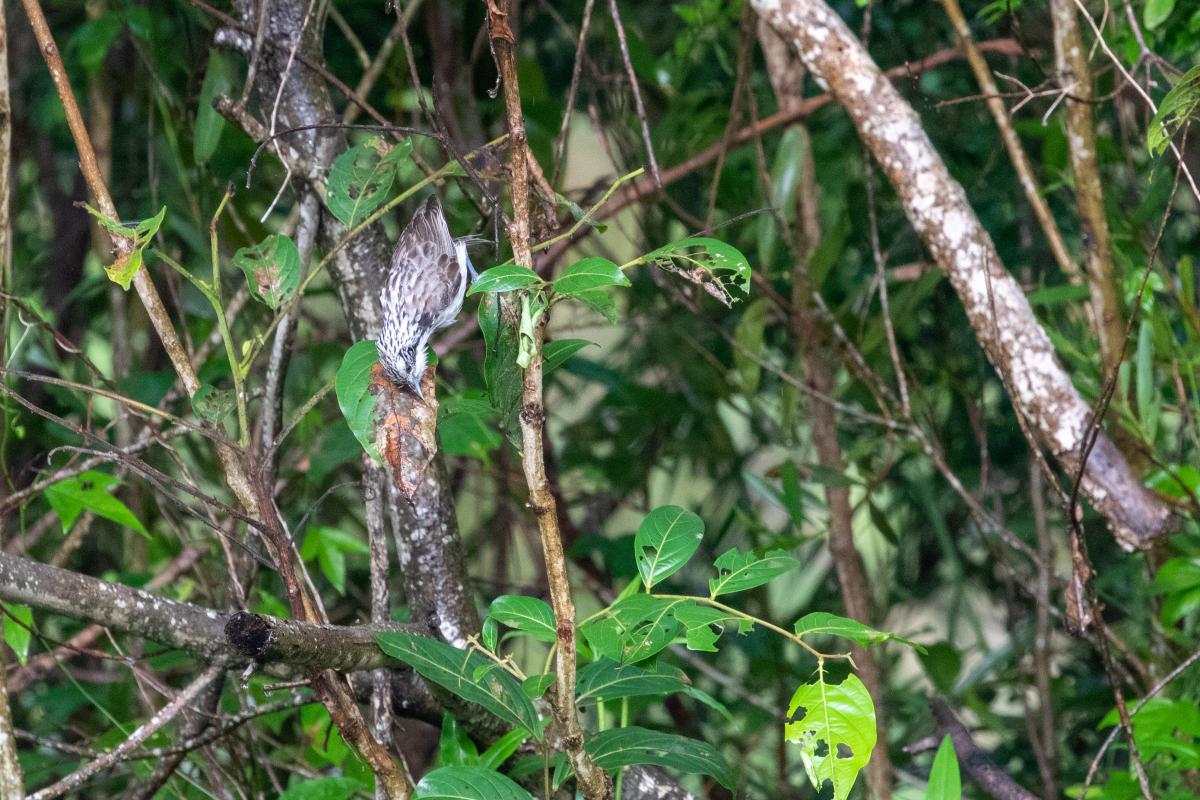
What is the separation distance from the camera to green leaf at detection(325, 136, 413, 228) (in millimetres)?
1436

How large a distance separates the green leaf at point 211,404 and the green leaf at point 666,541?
1.53 ft

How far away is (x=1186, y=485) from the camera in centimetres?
195

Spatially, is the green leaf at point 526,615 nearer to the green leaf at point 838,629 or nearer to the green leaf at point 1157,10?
the green leaf at point 838,629

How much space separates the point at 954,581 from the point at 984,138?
1.31 m

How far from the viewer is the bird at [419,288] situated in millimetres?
1675

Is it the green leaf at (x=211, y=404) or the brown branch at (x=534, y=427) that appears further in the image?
the green leaf at (x=211, y=404)

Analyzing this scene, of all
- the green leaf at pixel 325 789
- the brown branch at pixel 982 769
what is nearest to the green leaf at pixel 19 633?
the green leaf at pixel 325 789

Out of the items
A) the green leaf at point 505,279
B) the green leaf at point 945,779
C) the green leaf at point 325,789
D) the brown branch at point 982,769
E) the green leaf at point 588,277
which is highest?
the green leaf at point 505,279

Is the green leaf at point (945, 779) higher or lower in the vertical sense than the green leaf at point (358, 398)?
lower

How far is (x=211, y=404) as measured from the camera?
1285mm

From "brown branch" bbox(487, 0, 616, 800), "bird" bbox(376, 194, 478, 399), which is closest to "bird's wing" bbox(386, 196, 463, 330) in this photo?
"bird" bbox(376, 194, 478, 399)

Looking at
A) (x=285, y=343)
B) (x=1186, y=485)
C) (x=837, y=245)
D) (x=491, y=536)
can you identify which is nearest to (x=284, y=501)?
(x=491, y=536)

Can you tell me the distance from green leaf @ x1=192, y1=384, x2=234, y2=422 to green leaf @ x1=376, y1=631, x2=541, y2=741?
11.6 inches

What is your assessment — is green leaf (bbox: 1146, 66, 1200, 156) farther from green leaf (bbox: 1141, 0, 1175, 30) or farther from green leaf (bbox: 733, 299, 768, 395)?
green leaf (bbox: 733, 299, 768, 395)
